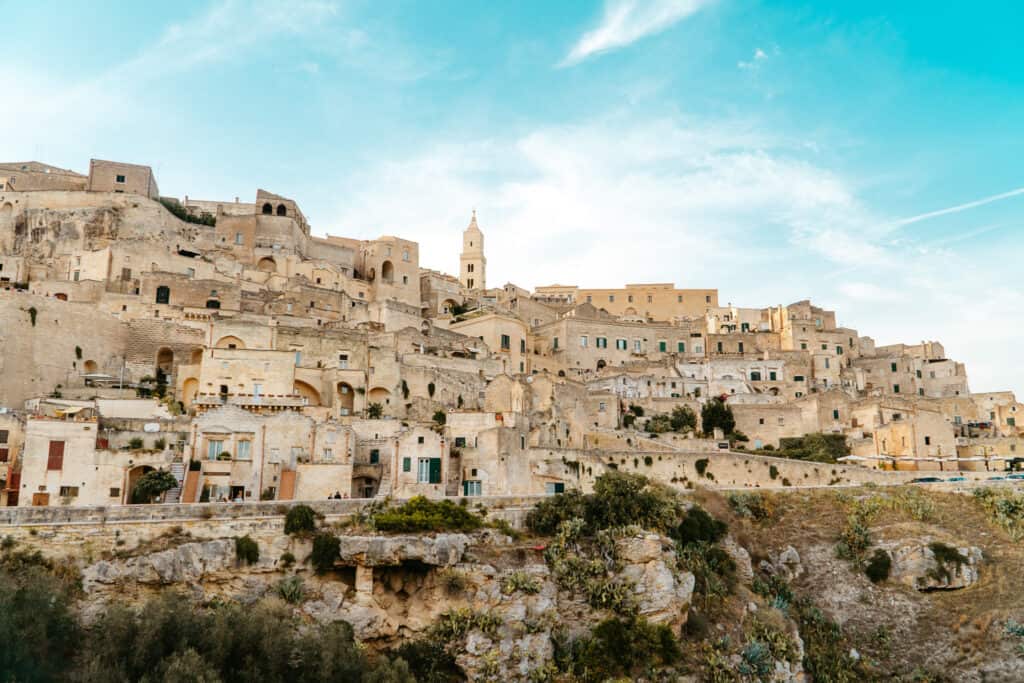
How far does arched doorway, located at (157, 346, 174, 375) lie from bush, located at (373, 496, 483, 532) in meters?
21.3

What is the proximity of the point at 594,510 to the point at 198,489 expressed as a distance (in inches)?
558

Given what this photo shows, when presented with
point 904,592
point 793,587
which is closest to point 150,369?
point 793,587

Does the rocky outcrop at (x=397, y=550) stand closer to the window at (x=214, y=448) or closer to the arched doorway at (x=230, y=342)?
the window at (x=214, y=448)

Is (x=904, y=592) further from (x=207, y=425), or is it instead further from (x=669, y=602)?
(x=207, y=425)

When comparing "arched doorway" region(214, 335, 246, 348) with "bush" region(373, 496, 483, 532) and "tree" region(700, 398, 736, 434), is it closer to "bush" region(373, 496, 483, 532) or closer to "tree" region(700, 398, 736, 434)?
"bush" region(373, 496, 483, 532)

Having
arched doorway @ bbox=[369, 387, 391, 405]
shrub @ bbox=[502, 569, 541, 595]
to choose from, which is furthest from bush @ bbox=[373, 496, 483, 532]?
arched doorway @ bbox=[369, 387, 391, 405]

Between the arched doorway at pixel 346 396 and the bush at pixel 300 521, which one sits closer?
the bush at pixel 300 521

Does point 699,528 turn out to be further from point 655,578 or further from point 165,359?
point 165,359

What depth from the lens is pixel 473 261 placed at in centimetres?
9006

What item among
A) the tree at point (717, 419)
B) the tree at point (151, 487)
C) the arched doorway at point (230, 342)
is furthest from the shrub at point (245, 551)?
the tree at point (717, 419)

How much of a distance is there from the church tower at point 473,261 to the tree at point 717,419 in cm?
3679

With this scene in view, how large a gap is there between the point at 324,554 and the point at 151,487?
6.82m

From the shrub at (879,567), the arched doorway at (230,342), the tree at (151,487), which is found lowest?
the shrub at (879,567)

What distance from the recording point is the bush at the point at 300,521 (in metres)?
28.1
